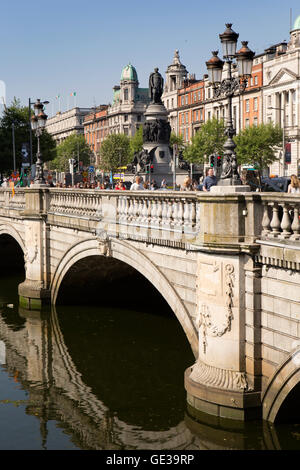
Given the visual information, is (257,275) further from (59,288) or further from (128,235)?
(59,288)

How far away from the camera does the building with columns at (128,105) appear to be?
135000 mm

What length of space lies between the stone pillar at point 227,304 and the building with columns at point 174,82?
317ft

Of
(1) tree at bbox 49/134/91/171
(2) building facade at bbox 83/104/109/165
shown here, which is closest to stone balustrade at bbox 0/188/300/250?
(1) tree at bbox 49/134/91/171

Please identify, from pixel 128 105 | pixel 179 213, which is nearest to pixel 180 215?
pixel 179 213

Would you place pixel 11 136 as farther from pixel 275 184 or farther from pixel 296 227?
pixel 296 227

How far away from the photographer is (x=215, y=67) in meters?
15.5

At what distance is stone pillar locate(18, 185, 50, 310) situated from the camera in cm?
2533

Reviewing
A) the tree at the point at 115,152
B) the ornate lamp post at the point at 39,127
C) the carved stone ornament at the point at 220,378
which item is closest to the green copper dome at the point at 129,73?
the tree at the point at 115,152

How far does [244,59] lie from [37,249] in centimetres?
1271

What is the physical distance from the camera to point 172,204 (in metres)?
15.2

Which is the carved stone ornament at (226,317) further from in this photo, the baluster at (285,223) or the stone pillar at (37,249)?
the stone pillar at (37,249)

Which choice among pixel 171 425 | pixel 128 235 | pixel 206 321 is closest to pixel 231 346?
pixel 206 321
